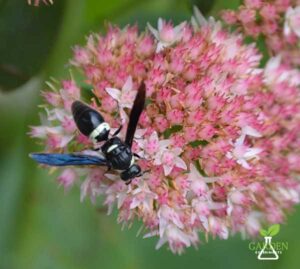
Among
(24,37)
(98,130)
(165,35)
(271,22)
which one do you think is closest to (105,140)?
(98,130)

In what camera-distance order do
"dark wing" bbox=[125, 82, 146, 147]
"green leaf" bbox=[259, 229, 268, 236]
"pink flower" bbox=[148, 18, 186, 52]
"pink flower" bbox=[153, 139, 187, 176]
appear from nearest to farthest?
"dark wing" bbox=[125, 82, 146, 147], "pink flower" bbox=[153, 139, 187, 176], "pink flower" bbox=[148, 18, 186, 52], "green leaf" bbox=[259, 229, 268, 236]

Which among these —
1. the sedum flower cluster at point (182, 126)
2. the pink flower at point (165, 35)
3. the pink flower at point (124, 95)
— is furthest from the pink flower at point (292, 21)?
the pink flower at point (124, 95)

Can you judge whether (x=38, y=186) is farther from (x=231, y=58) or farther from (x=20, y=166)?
(x=231, y=58)

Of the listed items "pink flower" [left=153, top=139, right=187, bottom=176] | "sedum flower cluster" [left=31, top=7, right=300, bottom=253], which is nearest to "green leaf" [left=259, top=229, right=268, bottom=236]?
Result: "sedum flower cluster" [left=31, top=7, right=300, bottom=253]

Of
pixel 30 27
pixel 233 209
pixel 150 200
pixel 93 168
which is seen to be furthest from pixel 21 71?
pixel 233 209

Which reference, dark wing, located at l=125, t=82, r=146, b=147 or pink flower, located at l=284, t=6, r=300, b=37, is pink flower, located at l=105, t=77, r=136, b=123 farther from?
pink flower, located at l=284, t=6, r=300, b=37

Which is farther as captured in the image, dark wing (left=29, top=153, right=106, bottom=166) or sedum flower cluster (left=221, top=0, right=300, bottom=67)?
sedum flower cluster (left=221, top=0, right=300, bottom=67)
